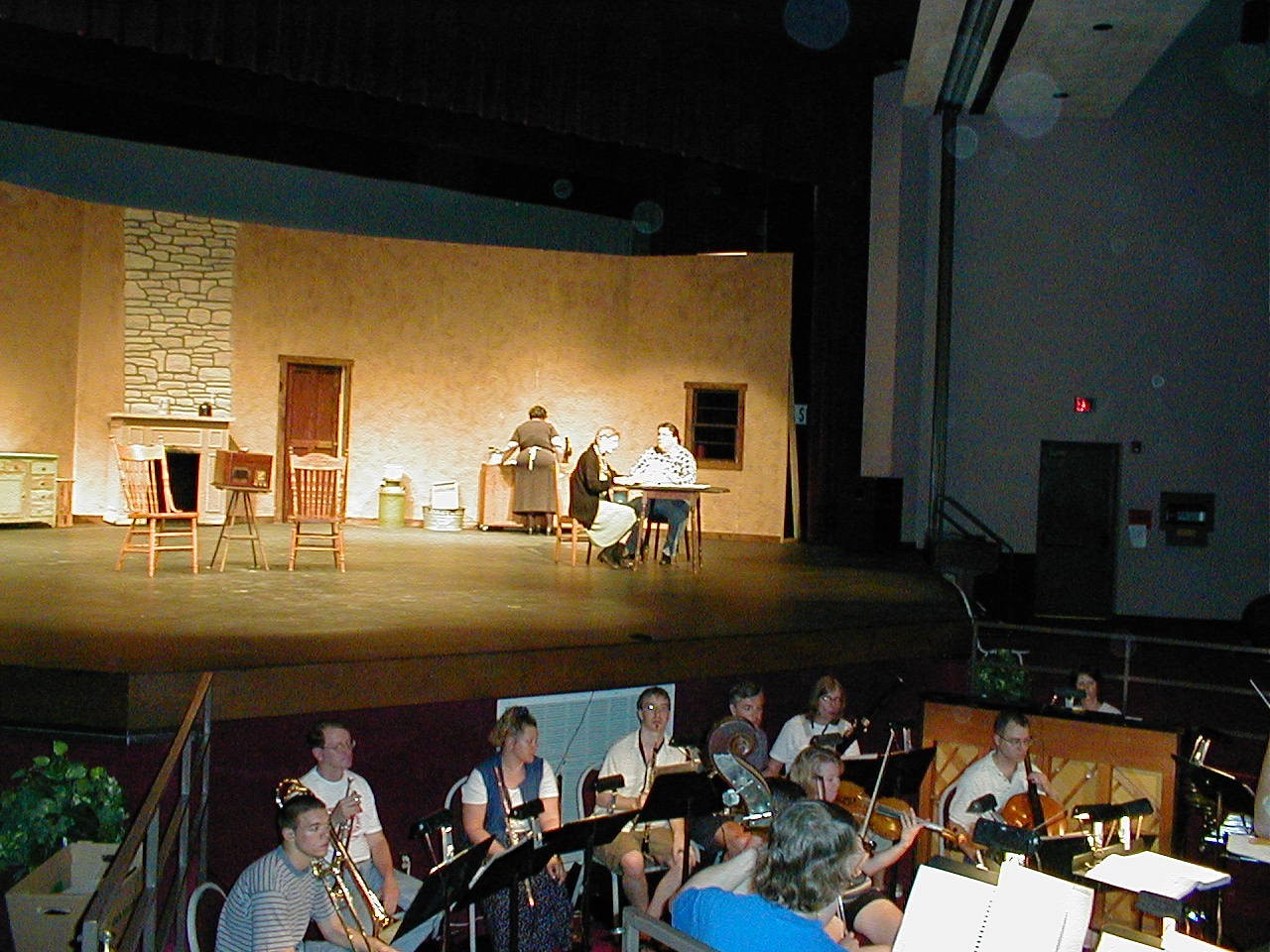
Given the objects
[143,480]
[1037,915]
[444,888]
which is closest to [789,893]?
[1037,915]

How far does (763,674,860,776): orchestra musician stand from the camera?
22.3 feet

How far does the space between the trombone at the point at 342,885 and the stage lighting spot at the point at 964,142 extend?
10294 millimetres

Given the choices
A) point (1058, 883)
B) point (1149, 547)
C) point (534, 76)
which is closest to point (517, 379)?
point (534, 76)

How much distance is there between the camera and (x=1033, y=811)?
5.88m

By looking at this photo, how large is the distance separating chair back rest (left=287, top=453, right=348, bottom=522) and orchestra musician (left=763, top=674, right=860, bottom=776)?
364cm

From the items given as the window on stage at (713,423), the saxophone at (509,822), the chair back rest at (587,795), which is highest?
the window on stage at (713,423)

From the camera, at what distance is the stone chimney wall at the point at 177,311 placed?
Answer: 41.7 ft

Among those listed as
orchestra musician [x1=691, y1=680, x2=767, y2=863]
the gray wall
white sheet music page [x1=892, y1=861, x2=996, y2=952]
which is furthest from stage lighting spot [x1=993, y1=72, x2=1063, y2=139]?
white sheet music page [x1=892, y1=861, x2=996, y2=952]

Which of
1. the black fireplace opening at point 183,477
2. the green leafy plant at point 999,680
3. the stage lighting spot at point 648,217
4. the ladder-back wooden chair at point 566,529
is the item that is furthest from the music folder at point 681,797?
the stage lighting spot at point 648,217

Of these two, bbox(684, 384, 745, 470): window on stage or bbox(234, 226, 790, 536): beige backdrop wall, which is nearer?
bbox(234, 226, 790, 536): beige backdrop wall

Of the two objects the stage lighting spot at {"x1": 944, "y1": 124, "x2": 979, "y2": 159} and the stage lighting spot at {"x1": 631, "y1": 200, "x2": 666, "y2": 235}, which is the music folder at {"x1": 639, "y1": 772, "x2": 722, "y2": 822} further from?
the stage lighting spot at {"x1": 631, "y1": 200, "x2": 666, "y2": 235}

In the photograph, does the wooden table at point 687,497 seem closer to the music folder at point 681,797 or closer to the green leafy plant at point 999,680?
the green leafy plant at point 999,680

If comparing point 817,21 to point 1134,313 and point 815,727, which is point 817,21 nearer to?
point 1134,313

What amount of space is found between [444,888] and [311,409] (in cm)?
993
